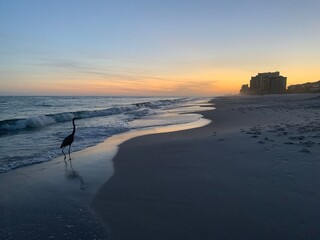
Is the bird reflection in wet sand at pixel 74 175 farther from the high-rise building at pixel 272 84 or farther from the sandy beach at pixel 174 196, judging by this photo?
the high-rise building at pixel 272 84

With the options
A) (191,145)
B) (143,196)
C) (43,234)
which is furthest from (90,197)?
(191,145)

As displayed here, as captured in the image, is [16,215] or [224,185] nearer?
[16,215]

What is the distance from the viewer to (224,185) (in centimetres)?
488

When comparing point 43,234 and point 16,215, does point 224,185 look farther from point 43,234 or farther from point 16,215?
point 16,215

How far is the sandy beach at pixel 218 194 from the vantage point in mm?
3396

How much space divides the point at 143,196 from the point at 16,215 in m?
2.10

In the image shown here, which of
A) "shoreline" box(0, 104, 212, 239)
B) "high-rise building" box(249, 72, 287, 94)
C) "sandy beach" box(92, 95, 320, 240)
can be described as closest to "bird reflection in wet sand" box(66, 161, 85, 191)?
"shoreline" box(0, 104, 212, 239)

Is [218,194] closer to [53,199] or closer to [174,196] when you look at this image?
[174,196]

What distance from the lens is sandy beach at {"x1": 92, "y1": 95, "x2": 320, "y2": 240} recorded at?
3396 millimetres

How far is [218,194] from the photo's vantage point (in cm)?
448

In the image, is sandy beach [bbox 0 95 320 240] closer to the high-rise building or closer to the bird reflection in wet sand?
the bird reflection in wet sand

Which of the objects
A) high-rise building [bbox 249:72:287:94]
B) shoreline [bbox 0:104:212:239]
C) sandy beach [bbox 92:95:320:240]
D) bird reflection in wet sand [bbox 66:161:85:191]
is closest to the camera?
sandy beach [bbox 92:95:320:240]

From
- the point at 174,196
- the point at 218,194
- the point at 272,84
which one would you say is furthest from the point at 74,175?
the point at 272,84

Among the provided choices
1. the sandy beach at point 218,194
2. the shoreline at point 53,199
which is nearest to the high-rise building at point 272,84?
the sandy beach at point 218,194
